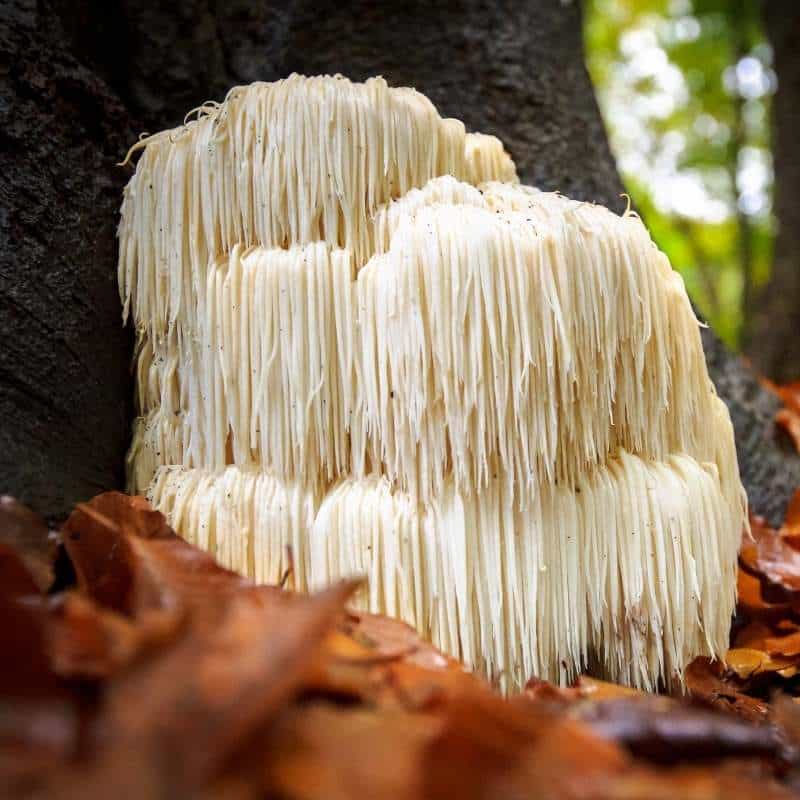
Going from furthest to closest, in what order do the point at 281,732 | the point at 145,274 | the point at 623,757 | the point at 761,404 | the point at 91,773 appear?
the point at 761,404, the point at 145,274, the point at 623,757, the point at 281,732, the point at 91,773

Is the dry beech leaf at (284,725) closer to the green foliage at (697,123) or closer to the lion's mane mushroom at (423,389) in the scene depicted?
the lion's mane mushroom at (423,389)

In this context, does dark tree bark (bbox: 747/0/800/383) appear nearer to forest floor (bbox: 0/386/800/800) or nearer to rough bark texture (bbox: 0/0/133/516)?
forest floor (bbox: 0/386/800/800)

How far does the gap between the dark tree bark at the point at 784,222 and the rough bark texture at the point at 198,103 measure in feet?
8.90

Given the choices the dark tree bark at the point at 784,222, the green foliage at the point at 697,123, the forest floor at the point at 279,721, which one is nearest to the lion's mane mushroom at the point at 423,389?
the forest floor at the point at 279,721

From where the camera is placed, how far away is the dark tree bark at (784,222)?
233 inches

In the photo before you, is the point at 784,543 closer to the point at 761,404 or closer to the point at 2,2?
the point at 761,404

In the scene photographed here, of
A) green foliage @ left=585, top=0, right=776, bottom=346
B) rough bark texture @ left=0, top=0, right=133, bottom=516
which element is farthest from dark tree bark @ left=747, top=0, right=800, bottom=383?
rough bark texture @ left=0, top=0, right=133, bottom=516

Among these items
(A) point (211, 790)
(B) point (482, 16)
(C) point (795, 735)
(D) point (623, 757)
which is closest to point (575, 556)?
(C) point (795, 735)

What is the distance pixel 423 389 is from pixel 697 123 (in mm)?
11802

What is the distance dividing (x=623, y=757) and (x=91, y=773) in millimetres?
713

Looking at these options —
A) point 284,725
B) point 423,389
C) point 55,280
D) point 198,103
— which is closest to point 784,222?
point 198,103

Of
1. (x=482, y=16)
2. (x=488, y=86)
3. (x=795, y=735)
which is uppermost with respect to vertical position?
(x=482, y=16)

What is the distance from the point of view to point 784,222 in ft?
20.4

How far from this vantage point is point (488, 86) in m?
3.18
